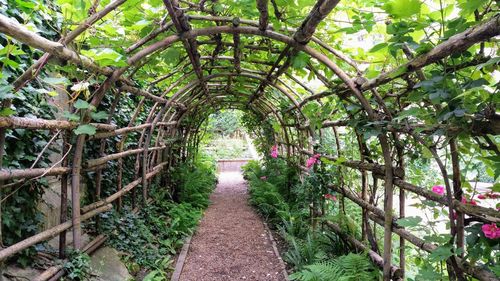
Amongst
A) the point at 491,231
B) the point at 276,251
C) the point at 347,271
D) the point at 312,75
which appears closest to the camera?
the point at 491,231

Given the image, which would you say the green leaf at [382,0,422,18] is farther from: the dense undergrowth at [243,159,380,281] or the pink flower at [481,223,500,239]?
the dense undergrowth at [243,159,380,281]

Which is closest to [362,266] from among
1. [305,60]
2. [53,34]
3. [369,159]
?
[369,159]

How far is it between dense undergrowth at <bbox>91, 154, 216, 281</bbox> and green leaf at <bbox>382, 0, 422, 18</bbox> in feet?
10.0

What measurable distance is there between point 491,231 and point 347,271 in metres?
1.63

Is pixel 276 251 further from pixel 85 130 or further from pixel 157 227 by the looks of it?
pixel 85 130

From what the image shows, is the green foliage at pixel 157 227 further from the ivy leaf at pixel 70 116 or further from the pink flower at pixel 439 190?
the pink flower at pixel 439 190

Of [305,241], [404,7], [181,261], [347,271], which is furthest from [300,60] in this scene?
[181,261]

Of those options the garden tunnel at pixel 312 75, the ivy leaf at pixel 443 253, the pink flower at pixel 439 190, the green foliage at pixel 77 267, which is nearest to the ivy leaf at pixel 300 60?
the garden tunnel at pixel 312 75

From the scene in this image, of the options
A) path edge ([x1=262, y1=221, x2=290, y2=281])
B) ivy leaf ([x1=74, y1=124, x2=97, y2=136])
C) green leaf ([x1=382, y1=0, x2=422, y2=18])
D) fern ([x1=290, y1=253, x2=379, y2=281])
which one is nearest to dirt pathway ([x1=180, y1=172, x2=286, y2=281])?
path edge ([x1=262, y1=221, x2=290, y2=281])

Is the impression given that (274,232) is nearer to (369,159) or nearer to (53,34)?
(369,159)

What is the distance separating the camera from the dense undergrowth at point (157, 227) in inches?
140

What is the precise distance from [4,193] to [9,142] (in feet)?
1.06

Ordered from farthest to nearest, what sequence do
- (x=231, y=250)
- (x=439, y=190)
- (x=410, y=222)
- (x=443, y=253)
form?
(x=231, y=250), (x=439, y=190), (x=410, y=222), (x=443, y=253)

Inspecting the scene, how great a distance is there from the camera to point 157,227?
477 cm
